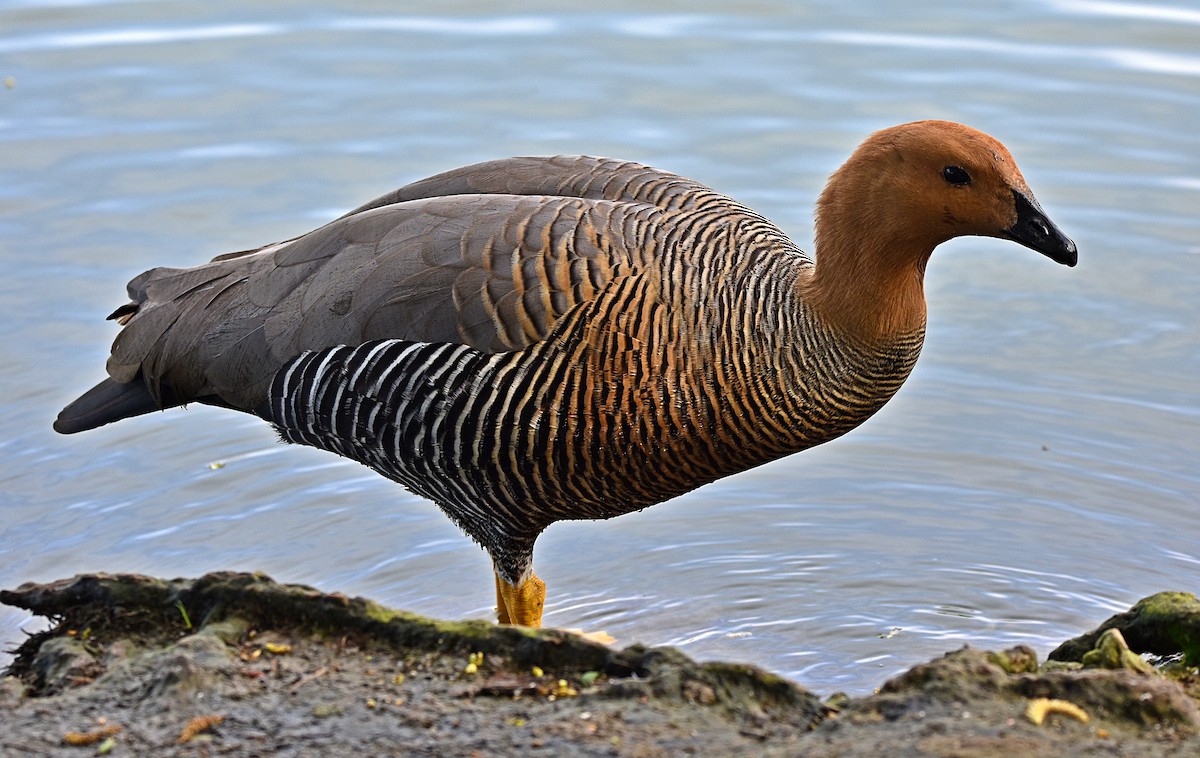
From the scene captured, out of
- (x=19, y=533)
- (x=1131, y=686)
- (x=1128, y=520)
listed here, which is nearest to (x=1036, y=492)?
(x=1128, y=520)

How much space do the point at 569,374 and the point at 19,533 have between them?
3435 mm

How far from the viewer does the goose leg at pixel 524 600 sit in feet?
22.3

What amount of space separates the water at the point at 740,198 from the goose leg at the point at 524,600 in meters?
0.39

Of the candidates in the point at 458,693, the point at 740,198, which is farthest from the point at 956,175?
the point at 740,198

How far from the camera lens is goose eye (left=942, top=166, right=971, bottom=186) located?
19.3ft

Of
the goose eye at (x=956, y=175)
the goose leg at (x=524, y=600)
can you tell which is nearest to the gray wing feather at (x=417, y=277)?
the goose eye at (x=956, y=175)

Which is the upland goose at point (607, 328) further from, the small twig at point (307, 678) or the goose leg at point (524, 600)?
the small twig at point (307, 678)

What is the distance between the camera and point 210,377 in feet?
21.7

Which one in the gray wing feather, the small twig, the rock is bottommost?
the rock

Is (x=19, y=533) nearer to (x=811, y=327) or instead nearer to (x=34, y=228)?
(x=34, y=228)

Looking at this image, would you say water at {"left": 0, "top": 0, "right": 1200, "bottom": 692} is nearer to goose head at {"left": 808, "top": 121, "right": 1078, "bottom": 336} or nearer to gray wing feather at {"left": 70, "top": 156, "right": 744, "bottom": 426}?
gray wing feather at {"left": 70, "top": 156, "right": 744, "bottom": 426}

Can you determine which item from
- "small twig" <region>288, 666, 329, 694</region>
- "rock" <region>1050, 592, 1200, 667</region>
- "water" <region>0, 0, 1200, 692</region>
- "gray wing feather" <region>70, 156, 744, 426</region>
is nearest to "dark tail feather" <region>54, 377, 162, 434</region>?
"gray wing feather" <region>70, 156, 744, 426</region>

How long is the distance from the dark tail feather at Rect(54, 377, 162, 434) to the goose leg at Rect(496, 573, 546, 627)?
1731 millimetres

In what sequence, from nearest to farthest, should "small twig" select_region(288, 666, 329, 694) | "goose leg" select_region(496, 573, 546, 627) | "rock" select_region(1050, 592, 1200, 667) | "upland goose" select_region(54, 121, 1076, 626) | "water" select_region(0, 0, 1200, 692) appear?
"small twig" select_region(288, 666, 329, 694) → "rock" select_region(1050, 592, 1200, 667) → "upland goose" select_region(54, 121, 1076, 626) → "goose leg" select_region(496, 573, 546, 627) → "water" select_region(0, 0, 1200, 692)
